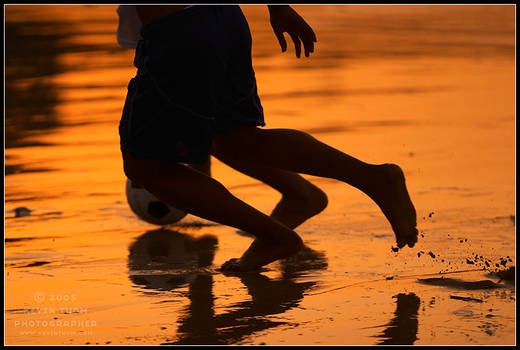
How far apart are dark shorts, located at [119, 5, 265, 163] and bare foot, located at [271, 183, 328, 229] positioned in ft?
3.81

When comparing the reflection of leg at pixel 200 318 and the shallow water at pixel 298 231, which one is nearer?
the reflection of leg at pixel 200 318

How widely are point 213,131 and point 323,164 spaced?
1.75 ft

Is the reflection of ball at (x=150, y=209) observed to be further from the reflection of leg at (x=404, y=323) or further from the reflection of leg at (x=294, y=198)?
the reflection of leg at (x=404, y=323)

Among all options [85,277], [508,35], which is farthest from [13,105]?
[508,35]

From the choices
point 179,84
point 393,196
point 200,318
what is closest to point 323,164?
point 393,196

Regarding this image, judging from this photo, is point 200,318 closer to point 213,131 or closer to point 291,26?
point 213,131

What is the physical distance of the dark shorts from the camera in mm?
4492

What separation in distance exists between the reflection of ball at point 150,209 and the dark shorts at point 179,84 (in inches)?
61.8

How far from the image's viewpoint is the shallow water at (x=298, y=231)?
14.3 ft

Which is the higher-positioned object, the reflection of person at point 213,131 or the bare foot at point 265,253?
the reflection of person at point 213,131

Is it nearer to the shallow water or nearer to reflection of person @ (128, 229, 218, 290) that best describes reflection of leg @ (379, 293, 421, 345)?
the shallow water

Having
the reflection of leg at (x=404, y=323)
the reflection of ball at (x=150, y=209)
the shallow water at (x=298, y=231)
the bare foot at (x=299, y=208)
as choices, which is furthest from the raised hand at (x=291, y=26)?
the reflection of ball at (x=150, y=209)

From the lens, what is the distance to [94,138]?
343 inches

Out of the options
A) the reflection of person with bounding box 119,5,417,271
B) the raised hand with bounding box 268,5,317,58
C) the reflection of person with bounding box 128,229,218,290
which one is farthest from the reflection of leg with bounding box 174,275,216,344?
the raised hand with bounding box 268,5,317,58
